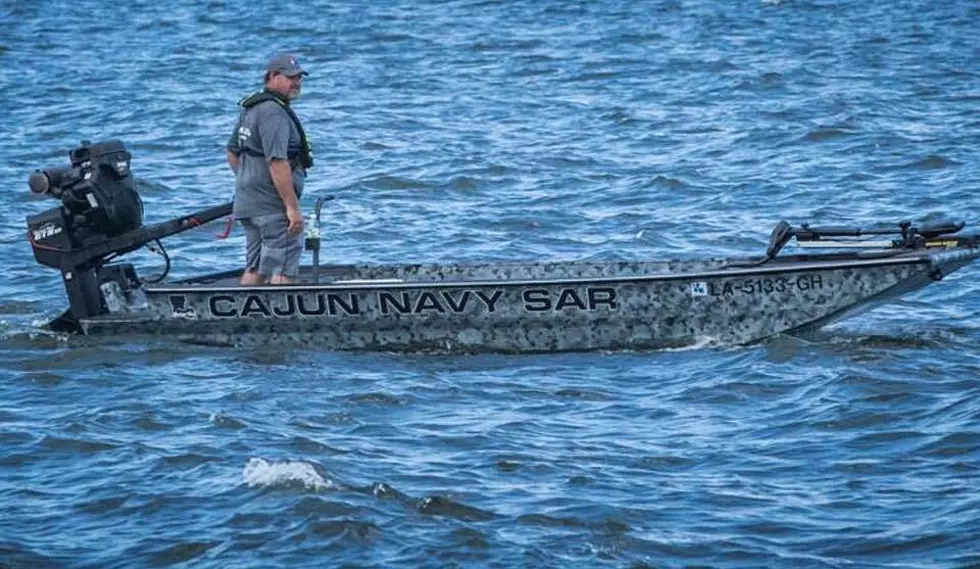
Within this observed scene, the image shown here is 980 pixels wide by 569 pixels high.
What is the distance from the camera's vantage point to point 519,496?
9344 mm

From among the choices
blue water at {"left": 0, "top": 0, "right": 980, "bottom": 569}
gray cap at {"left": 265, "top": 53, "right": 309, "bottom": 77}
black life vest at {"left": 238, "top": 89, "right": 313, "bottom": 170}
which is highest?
gray cap at {"left": 265, "top": 53, "right": 309, "bottom": 77}

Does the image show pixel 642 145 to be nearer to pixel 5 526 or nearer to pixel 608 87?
pixel 608 87

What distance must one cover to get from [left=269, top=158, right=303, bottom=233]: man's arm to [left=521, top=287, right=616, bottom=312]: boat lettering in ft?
5.16

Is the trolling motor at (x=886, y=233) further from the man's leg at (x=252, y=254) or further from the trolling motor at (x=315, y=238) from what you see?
the man's leg at (x=252, y=254)

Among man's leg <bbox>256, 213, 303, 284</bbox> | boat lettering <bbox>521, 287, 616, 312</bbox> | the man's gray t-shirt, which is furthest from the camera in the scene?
man's leg <bbox>256, 213, 303, 284</bbox>

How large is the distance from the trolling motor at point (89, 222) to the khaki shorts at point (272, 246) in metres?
0.29

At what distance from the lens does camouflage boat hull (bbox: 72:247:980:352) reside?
38.4ft

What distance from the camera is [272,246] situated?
39.6ft

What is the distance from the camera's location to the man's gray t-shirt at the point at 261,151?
11570 mm

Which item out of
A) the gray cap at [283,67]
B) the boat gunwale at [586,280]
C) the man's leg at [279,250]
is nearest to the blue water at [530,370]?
the boat gunwale at [586,280]

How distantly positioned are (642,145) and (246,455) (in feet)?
35.4

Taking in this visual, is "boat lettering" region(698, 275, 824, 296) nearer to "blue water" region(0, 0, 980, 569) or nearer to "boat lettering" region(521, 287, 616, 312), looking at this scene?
"blue water" region(0, 0, 980, 569)

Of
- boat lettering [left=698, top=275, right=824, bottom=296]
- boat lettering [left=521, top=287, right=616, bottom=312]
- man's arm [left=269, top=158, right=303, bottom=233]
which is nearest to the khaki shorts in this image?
man's arm [left=269, top=158, right=303, bottom=233]

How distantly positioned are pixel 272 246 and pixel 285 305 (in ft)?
1.31
